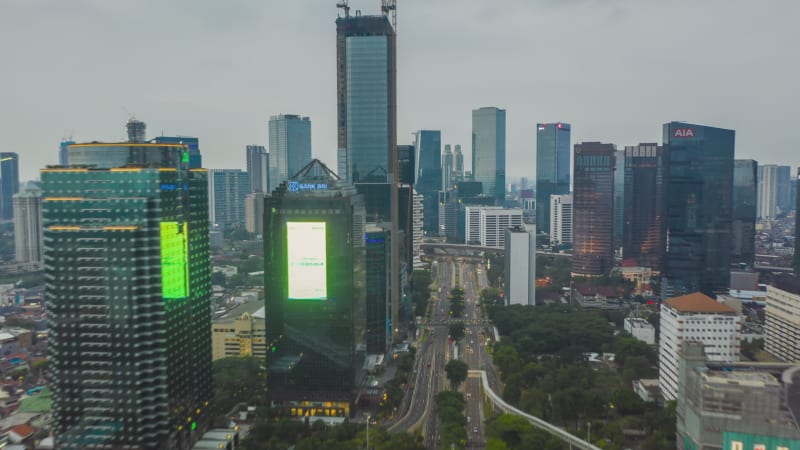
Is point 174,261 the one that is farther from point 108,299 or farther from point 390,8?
point 390,8

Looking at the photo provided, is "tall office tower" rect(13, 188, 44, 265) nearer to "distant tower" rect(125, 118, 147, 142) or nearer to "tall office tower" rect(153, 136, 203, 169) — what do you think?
"tall office tower" rect(153, 136, 203, 169)

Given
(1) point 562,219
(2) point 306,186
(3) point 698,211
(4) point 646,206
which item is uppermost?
(2) point 306,186

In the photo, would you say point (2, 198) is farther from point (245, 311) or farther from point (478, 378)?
point (478, 378)

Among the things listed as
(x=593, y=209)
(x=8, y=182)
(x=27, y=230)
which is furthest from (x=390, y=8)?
(x=8, y=182)

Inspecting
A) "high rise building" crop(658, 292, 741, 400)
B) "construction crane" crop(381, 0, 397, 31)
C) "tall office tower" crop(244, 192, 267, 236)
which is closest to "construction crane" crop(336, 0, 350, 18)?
"construction crane" crop(381, 0, 397, 31)

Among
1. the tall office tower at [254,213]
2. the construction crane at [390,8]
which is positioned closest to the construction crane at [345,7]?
the construction crane at [390,8]

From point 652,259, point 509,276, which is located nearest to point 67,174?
point 509,276
